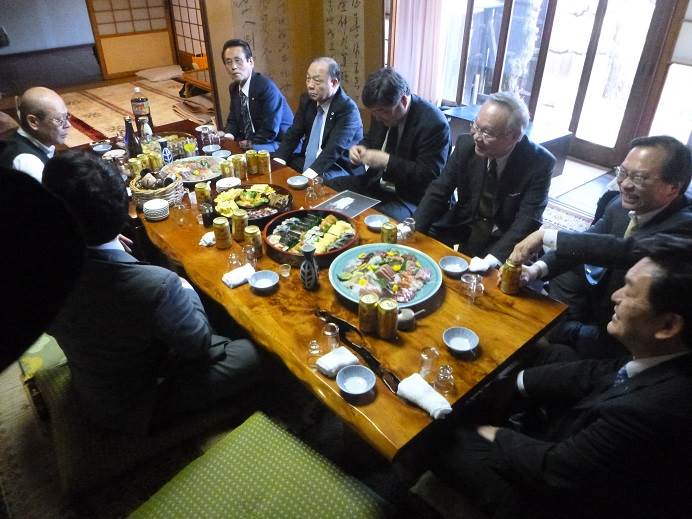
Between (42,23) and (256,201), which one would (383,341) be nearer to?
(256,201)

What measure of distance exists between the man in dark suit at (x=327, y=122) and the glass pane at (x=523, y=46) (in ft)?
8.15

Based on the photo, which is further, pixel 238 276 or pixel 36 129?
pixel 36 129

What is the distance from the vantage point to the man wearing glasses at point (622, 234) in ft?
6.59

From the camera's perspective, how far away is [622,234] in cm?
226

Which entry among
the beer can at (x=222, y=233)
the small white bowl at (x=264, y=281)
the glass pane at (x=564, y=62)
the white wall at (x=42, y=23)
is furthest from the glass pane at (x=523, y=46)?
the white wall at (x=42, y=23)

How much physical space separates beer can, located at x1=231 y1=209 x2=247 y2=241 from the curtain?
360 centimetres

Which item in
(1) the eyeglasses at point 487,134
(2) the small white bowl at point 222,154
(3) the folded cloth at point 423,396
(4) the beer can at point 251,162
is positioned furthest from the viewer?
(2) the small white bowl at point 222,154

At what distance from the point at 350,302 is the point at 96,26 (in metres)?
8.53

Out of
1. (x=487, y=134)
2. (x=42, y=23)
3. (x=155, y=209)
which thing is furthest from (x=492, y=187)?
(x=42, y=23)

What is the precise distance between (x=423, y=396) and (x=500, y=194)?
1.50 meters

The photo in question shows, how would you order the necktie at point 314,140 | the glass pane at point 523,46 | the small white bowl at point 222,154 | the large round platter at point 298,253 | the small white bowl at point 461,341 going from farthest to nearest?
1. the glass pane at point 523,46
2. the necktie at point 314,140
3. the small white bowl at point 222,154
4. the large round platter at point 298,253
5. the small white bowl at point 461,341

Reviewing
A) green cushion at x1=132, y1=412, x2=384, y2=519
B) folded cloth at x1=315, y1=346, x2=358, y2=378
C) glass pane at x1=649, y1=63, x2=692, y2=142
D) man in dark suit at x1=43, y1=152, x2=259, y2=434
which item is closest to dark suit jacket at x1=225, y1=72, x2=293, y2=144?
man in dark suit at x1=43, y1=152, x2=259, y2=434

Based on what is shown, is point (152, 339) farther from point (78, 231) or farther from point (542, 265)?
point (542, 265)

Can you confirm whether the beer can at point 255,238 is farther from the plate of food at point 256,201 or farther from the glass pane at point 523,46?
the glass pane at point 523,46
